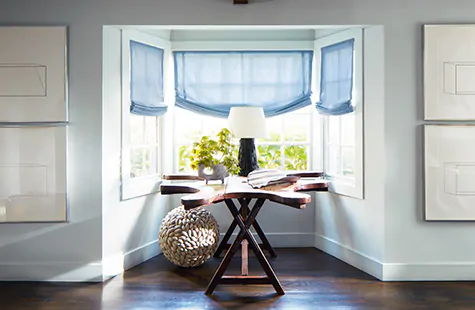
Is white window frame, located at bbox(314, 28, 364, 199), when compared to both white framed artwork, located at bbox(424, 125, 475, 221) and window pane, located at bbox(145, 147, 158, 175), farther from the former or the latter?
window pane, located at bbox(145, 147, 158, 175)

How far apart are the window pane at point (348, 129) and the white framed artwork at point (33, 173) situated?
264cm

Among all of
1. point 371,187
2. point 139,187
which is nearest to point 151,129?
point 139,187

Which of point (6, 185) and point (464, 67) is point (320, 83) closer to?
point (464, 67)

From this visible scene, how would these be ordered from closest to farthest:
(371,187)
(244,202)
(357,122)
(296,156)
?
(244,202) < (371,187) < (357,122) < (296,156)

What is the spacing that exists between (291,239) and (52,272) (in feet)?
8.24

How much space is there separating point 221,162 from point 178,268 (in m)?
1.09

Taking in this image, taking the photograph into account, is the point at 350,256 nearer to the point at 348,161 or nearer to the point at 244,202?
the point at 348,161

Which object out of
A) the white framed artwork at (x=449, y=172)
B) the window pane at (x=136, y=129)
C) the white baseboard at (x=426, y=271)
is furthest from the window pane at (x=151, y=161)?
the white framed artwork at (x=449, y=172)

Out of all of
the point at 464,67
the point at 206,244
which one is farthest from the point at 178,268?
the point at 464,67

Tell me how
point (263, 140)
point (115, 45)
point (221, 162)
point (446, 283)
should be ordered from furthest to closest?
Answer: point (263, 140)
point (221, 162)
point (115, 45)
point (446, 283)

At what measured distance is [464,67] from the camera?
3959 mm

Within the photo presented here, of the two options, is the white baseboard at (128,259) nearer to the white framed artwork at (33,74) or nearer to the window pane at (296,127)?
the white framed artwork at (33,74)

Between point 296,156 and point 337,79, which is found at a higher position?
point 337,79

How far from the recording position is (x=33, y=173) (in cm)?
402
